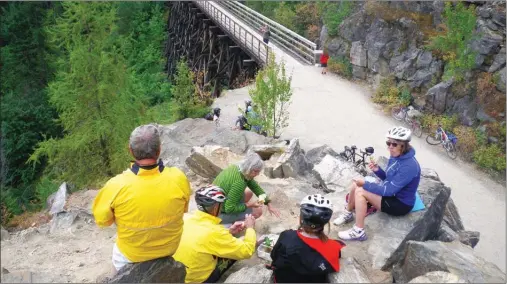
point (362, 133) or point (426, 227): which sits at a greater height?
point (426, 227)

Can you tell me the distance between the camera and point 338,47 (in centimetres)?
2064

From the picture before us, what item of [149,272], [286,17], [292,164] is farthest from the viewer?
[286,17]

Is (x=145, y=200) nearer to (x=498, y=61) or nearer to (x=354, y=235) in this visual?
(x=354, y=235)

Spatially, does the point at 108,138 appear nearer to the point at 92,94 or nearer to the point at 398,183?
the point at 92,94

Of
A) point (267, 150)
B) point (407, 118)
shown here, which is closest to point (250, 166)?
point (267, 150)

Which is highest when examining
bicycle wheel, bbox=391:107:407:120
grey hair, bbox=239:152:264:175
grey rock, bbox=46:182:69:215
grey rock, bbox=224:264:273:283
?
grey hair, bbox=239:152:264:175

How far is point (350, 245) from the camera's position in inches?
210

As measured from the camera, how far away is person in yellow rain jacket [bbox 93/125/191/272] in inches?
135

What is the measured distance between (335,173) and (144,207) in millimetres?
5715

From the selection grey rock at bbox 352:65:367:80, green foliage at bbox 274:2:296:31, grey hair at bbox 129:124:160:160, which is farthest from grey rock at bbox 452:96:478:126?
green foliage at bbox 274:2:296:31

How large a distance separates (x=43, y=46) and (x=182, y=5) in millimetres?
12698

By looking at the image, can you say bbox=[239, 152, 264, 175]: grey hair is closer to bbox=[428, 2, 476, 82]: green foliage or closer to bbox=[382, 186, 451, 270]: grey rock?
bbox=[382, 186, 451, 270]: grey rock

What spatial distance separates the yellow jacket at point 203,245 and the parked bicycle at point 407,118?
40.0ft

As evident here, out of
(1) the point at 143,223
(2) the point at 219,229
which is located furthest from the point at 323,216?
(1) the point at 143,223
